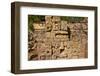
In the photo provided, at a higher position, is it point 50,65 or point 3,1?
point 3,1

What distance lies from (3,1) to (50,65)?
527mm

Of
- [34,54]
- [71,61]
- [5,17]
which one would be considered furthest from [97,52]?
[5,17]

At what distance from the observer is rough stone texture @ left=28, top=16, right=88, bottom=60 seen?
63.1 inches

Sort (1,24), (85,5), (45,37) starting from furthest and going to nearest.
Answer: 1. (85,5)
2. (45,37)
3. (1,24)

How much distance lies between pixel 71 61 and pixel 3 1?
625mm

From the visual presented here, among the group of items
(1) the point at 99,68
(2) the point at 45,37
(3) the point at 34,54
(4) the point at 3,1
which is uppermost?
(4) the point at 3,1

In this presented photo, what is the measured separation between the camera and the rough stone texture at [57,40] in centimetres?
160

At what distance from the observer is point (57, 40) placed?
5.47 ft

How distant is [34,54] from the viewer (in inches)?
62.9

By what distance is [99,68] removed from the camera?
6.00 feet

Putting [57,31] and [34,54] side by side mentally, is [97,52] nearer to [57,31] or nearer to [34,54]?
[57,31]

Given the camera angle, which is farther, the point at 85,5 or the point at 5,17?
the point at 85,5

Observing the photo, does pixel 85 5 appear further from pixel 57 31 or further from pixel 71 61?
pixel 71 61

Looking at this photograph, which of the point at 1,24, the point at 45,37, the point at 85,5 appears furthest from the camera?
the point at 85,5
